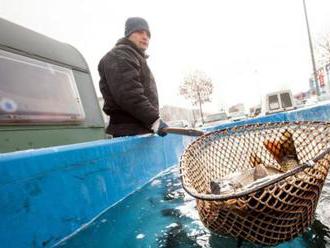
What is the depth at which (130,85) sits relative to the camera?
10.4 feet

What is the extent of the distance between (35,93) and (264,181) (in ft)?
9.07

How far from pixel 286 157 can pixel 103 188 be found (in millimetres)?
1373

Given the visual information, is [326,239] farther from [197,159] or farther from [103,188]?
[103,188]

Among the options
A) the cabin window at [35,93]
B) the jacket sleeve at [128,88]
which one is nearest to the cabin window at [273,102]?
the cabin window at [35,93]

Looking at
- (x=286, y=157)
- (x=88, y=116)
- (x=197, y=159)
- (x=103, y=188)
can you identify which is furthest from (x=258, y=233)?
(x=88, y=116)

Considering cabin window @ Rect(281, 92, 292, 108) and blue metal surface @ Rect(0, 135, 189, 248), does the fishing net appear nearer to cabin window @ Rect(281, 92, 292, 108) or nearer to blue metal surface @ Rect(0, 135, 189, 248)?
blue metal surface @ Rect(0, 135, 189, 248)

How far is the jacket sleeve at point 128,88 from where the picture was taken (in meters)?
3.16

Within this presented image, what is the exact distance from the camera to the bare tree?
122 ft

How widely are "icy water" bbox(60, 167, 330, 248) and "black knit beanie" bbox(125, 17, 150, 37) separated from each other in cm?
183

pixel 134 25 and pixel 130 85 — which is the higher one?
pixel 134 25

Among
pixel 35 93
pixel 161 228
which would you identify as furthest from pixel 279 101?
pixel 161 228

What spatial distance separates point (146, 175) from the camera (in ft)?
11.4

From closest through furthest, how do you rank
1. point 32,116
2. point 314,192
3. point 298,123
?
point 314,192 → point 298,123 → point 32,116

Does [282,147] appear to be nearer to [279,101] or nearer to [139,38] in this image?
[139,38]
